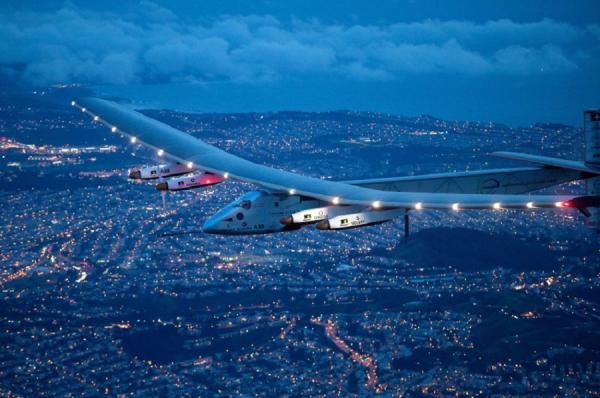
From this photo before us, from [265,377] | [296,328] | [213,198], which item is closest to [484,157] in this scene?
[213,198]

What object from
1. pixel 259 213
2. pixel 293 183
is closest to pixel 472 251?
pixel 259 213

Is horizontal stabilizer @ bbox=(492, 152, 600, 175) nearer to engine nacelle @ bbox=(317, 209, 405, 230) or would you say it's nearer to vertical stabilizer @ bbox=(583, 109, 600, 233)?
vertical stabilizer @ bbox=(583, 109, 600, 233)

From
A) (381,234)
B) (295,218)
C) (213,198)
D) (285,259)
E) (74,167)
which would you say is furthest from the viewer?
(74,167)

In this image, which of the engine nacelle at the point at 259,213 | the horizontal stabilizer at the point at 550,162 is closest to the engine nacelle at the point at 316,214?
the engine nacelle at the point at 259,213

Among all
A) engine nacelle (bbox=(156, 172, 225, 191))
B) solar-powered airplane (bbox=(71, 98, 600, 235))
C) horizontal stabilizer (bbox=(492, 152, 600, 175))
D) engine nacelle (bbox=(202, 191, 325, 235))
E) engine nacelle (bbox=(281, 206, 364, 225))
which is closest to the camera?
solar-powered airplane (bbox=(71, 98, 600, 235))

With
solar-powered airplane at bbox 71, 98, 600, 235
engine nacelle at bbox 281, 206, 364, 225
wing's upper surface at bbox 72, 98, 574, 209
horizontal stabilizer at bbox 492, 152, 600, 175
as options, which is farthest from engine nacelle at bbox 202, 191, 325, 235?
horizontal stabilizer at bbox 492, 152, 600, 175

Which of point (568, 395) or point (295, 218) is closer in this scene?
point (295, 218)

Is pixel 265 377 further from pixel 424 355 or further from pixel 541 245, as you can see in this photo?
pixel 541 245
